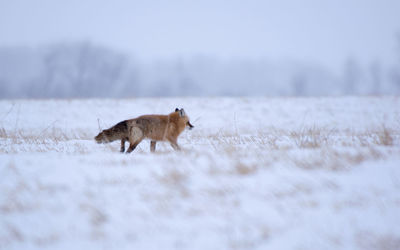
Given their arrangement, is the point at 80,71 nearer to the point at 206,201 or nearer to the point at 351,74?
the point at 351,74

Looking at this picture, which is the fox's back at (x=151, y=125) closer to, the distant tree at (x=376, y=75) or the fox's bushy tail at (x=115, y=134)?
the fox's bushy tail at (x=115, y=134)

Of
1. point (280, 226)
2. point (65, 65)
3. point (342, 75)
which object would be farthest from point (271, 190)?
point (342, 75)

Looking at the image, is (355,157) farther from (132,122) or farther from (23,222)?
(132,122)

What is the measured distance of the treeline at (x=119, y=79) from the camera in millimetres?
56750

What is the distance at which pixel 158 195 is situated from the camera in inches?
129

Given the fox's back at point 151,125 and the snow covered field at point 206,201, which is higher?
the fox's back at point 151,125

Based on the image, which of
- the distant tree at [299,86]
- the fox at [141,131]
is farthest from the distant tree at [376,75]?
the fox at [141,131]

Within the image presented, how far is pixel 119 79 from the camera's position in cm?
6262

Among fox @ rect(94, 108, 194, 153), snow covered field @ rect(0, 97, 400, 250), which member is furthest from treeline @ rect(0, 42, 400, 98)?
snow covered field @ rect(0, 97, 400, 250)

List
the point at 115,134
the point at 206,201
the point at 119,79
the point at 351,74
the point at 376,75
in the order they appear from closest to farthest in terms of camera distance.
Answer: the point at 206,201, the point at 115,134, the point at 119,79, the point at 376,75, the point at 351,74

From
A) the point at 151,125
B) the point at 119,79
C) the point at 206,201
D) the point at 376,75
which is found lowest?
the point at 206,201

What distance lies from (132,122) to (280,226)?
187 inches

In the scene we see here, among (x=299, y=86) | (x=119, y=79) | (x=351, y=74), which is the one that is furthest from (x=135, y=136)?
(x=351, y=74)

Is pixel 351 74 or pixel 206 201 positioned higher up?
pixel 351 74
